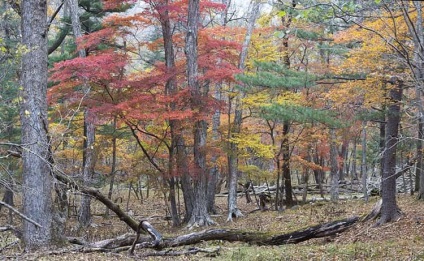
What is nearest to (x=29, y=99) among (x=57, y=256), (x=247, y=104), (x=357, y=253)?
(x=57, y=256)

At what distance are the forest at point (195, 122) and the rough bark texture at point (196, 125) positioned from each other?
0.17 feet

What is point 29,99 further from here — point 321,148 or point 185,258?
point 321,148

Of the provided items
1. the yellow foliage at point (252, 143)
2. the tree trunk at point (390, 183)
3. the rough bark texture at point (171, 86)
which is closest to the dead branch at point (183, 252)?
the tree trunk at point (390, 183)

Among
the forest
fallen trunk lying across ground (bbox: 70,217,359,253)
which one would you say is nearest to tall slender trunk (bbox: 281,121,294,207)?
the forest

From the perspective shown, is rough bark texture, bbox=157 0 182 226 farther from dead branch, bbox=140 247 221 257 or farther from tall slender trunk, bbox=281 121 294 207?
dead branch, bbox=140 247 221 257

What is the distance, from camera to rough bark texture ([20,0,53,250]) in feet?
27.1

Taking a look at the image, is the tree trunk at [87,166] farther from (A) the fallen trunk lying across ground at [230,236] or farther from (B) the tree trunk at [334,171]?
(B) the tree trunk at [334,171]

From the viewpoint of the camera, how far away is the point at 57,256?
7723 mm

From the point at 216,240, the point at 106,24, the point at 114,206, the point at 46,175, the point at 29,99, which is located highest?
the point at 106,24

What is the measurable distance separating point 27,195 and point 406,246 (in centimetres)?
769

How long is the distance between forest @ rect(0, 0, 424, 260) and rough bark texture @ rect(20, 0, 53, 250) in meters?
0.02

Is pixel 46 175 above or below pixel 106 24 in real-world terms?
below

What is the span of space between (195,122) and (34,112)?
728 centimetres

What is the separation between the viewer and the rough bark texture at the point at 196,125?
48.4ft
